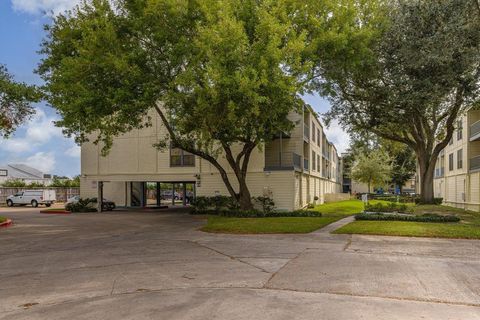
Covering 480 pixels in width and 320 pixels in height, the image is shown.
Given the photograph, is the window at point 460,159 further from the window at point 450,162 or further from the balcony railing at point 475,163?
the balcony railing at point 475,163

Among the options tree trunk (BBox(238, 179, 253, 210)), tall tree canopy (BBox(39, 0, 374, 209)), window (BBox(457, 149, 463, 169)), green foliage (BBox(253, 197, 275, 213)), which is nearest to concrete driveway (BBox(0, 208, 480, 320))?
tall tree canopy (BBox(39, 0, 374, 209))

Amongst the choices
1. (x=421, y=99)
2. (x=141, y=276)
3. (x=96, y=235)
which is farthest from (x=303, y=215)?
(x=141, y=276)

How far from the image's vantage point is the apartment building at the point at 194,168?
2788 centimetres

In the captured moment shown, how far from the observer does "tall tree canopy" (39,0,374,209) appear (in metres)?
17.5

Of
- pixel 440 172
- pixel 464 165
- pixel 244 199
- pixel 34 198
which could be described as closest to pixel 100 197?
pixel 244 199

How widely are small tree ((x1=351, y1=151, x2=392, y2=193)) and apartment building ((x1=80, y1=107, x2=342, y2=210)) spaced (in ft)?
70.7

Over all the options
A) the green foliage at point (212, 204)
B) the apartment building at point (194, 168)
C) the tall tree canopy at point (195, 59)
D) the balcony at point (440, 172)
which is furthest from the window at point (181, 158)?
the balcony at point (440, 172)

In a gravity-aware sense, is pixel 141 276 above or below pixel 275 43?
below

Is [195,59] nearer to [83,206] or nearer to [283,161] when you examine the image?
[283,161]

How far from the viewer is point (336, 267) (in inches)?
376

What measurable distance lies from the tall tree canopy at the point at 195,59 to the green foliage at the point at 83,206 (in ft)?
37.7

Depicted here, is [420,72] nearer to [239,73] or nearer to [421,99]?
[421,99]

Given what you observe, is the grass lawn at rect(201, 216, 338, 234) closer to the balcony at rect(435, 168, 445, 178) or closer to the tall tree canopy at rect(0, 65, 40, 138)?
the tall tree canopy at rect(0, 65, 40, 138)

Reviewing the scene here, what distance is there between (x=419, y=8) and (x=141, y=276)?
849 inches
